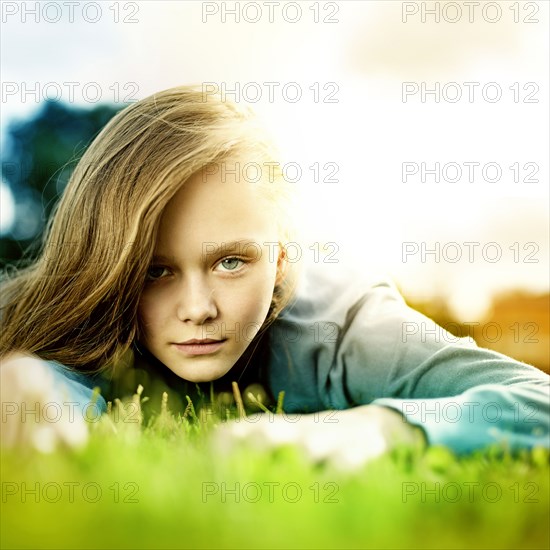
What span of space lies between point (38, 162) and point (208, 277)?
4.07 ft

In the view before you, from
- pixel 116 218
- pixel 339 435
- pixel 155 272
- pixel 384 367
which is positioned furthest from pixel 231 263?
pixel 339 435

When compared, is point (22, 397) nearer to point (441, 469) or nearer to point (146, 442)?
point (146, 442)

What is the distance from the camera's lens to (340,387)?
90.7 inches

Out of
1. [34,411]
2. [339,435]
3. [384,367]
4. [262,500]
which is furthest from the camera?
[384,367]

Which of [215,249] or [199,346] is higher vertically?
[215,249]

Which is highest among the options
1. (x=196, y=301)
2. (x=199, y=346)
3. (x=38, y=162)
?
(x=38, y=162)

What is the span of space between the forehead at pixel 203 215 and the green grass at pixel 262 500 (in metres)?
0.62

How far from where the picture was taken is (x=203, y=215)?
6.22 feet

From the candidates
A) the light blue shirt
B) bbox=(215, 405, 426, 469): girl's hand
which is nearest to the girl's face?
the light blue shirt

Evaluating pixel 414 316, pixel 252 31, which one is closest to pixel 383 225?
pixel 414 316

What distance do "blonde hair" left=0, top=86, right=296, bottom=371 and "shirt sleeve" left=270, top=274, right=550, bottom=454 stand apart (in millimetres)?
400

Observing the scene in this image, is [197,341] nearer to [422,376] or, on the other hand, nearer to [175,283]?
[175,283]

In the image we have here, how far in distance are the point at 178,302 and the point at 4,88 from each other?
730 millimetres

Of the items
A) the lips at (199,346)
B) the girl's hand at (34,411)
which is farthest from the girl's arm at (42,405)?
the lips at (199,346)
